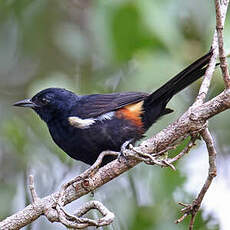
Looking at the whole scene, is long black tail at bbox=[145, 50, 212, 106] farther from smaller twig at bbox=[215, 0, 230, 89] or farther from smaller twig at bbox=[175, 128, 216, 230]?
smaller twig at bbox=[175, 128, 216, 230]

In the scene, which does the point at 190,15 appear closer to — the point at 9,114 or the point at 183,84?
the point at 183,84

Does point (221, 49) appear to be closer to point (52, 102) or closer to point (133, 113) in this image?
point (133, 113)

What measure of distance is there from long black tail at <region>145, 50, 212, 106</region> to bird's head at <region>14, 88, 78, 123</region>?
2.08 ft

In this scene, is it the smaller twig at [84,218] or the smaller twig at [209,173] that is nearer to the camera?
the smaller twig at [84,218]

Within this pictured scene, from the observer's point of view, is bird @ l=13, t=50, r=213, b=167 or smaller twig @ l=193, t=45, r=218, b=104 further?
bird @ l=13, t=50, r=213, b=167

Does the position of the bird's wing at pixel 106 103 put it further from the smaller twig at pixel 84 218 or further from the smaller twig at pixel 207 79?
the smaller twig at pixel 84 218

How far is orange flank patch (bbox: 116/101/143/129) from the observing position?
4.20 metres

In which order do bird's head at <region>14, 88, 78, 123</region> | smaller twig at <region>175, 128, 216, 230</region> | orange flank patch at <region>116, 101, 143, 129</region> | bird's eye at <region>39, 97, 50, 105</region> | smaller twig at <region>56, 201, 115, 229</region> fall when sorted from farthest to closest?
bird's eye at <region>39, 97, 50, 105</region>
bird's head at <region>14, 88, 78, 123</region>
orange flank patch at <region>116, 101, 143, 129</region>
smaller twig at <region>175, 128, 216, 230</region>
smaller twig at <region>56, 201, 115, 229</region>

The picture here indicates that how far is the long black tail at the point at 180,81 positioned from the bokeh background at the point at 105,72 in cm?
9

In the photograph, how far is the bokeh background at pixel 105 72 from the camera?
391 cm

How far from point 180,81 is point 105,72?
1613 mm

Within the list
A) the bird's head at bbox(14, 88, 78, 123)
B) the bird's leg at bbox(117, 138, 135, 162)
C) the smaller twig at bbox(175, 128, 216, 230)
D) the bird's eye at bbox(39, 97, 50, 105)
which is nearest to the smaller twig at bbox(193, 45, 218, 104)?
the smaller twig at bbox(175, 128, 216, 230)

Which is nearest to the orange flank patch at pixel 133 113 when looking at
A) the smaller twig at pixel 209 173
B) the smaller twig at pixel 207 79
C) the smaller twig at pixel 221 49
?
the smaller twig at pixel 207 79

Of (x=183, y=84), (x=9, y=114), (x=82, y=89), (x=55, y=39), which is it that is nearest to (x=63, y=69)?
(x=55, y=39)
